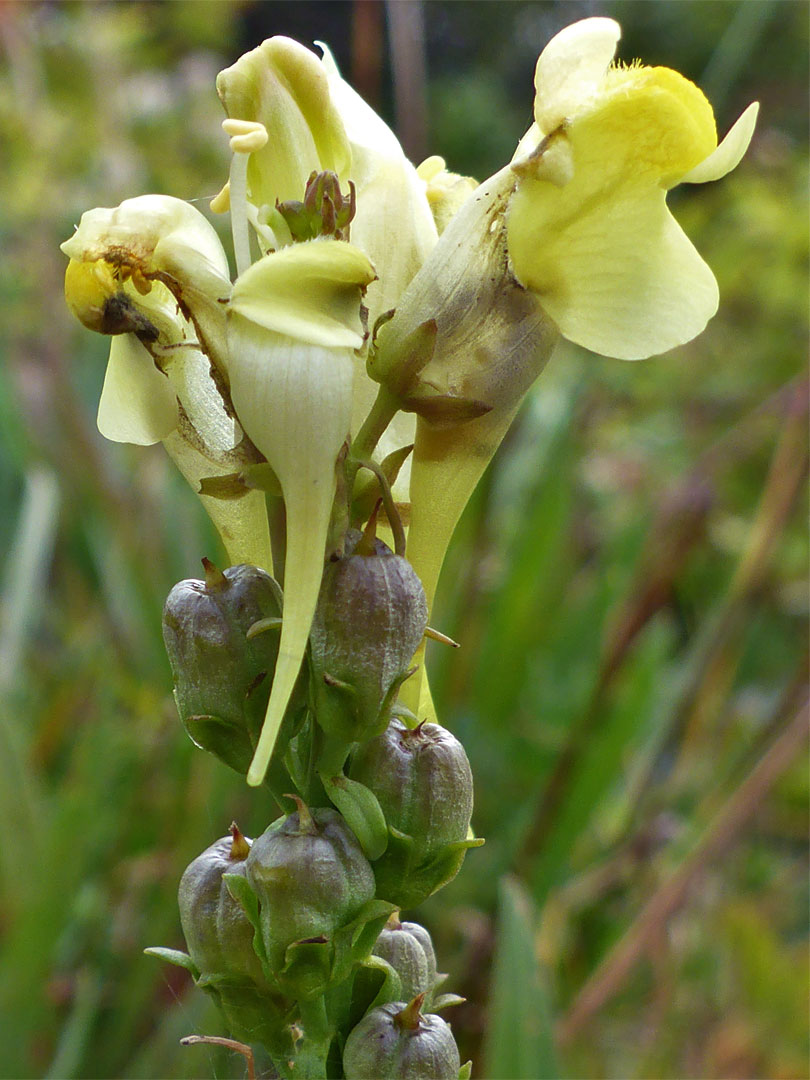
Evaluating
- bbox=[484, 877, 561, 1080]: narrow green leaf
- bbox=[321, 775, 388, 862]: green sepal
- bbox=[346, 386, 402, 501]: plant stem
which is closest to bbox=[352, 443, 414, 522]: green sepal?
bbox=[346, 386, 402, 501]: plant stem

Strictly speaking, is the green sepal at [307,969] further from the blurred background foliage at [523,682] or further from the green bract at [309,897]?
the blurred background foliage at [523,682]

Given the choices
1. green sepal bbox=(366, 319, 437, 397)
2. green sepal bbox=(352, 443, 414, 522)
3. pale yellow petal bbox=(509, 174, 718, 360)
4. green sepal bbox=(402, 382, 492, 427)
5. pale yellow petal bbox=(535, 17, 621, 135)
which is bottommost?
green sepal bbox=(352, 443, 414, 522)

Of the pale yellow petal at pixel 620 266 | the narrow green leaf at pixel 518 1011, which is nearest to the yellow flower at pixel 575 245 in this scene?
the pale yellow petal at pixel 620 266

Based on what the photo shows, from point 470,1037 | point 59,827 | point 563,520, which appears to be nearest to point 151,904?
point 59,827

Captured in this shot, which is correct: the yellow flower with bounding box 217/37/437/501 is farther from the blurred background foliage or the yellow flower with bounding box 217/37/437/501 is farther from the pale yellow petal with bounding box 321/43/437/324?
the blurred background foliage

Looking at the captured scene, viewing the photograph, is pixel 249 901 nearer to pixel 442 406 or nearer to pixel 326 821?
pixel 326 821
